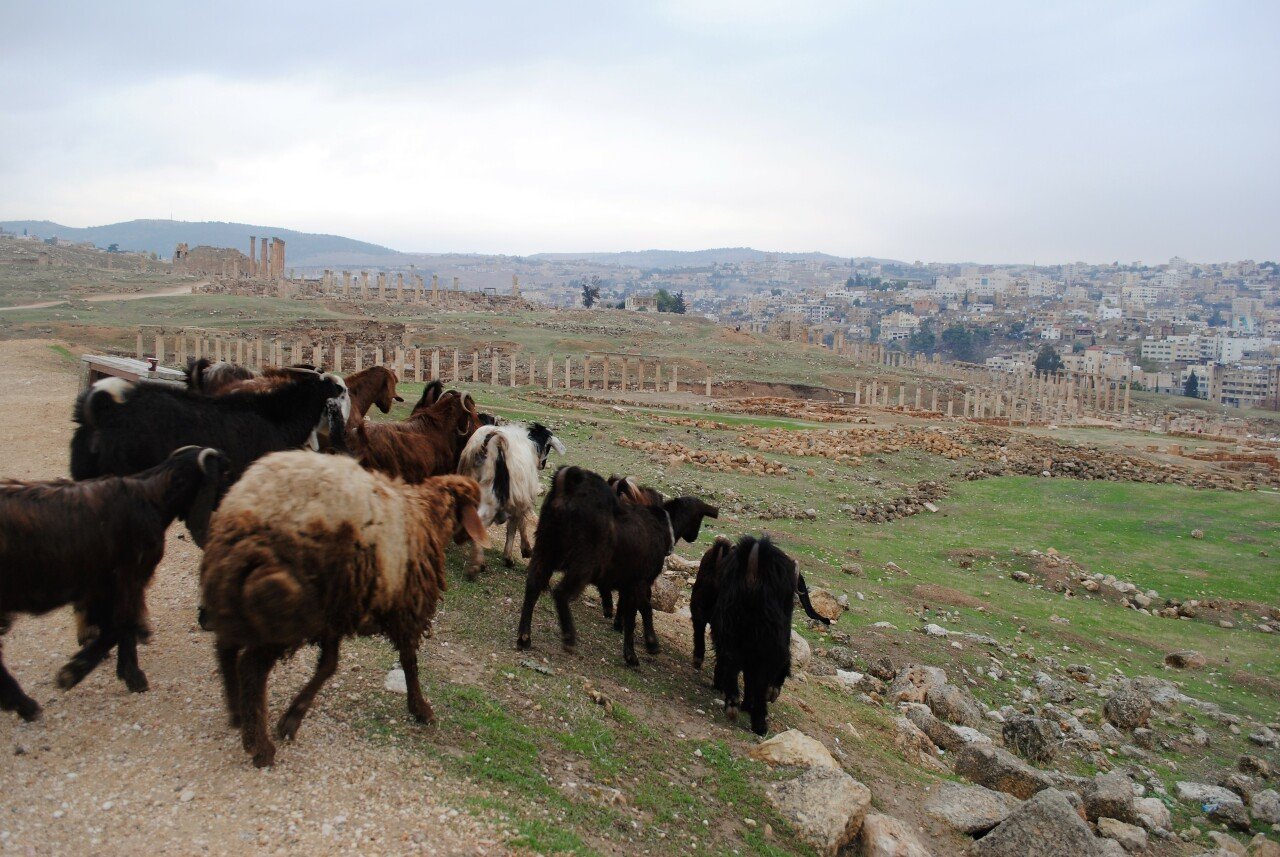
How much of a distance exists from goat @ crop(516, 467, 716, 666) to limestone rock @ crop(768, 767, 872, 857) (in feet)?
7.83

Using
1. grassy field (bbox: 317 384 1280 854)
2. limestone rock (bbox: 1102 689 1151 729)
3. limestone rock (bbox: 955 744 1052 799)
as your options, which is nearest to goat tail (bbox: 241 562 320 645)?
grassy field (bbox: 317 384 1280 854)

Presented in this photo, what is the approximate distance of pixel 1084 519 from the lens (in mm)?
23391

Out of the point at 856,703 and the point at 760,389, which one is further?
the point at 760,389

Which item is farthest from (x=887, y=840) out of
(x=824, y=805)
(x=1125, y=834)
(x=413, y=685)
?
(x=413, y=685)

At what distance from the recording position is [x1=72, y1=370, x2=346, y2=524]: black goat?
7633 millimetres

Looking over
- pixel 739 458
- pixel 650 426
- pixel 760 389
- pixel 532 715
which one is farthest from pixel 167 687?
pixel 760 389

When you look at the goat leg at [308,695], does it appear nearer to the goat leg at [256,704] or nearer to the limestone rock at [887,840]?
the goat leg at [256,704]

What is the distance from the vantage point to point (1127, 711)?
11188 mm

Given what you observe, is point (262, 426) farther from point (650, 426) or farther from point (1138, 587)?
point (650, 426)

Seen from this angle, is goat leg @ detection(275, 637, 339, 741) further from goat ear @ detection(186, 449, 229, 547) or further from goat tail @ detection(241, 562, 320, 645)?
goat ear @ detection(186, 449, 229, 547)

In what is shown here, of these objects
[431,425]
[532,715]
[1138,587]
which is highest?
[431,425]

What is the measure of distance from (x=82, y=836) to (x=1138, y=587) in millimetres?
17874

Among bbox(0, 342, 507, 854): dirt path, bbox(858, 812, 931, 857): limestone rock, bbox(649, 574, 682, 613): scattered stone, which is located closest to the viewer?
bbox(0, 342, 507, 854): dirt path

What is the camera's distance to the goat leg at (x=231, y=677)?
18.5 feet
